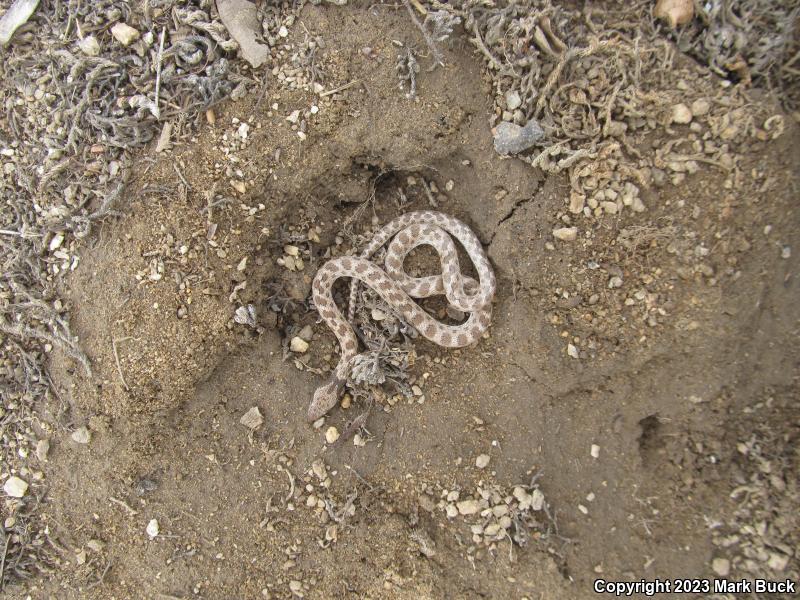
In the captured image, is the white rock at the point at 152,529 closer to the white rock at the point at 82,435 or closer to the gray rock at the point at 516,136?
the white rock at the point at 82,435

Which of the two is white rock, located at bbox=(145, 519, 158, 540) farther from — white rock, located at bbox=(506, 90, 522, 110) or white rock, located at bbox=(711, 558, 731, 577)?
white rock, located at bbox=(506, 90, 522, 110)

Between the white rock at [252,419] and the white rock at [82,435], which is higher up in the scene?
the white rock at [82,435]

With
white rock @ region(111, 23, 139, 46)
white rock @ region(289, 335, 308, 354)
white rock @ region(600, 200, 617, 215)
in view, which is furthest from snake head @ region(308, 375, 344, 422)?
white rock @ region(111, 23, 139, 46)

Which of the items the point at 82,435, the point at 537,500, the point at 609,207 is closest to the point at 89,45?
the point at 82,435

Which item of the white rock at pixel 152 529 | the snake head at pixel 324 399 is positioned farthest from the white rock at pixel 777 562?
the white rock at pixel 152 529

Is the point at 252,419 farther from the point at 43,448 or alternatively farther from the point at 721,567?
the point at 721,567
